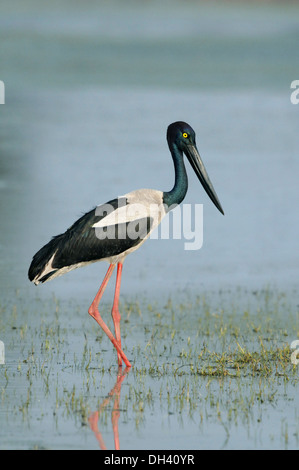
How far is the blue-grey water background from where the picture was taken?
13.2 meters

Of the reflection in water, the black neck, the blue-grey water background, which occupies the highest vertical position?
the blue-grey water background

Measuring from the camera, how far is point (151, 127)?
2498cm

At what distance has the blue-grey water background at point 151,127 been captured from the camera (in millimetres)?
13188

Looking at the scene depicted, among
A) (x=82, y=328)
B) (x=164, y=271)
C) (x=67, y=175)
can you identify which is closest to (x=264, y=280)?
(x=164, y=271)

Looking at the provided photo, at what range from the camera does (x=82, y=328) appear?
974 cm
